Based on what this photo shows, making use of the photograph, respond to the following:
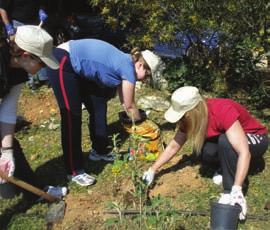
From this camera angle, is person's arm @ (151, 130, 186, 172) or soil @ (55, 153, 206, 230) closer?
soil @ (55, 153, 206, 230)

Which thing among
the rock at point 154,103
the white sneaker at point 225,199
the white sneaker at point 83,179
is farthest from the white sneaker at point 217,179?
the rock at point 154,103

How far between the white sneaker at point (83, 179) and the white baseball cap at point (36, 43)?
113cm

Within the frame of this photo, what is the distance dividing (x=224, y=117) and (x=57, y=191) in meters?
1.38

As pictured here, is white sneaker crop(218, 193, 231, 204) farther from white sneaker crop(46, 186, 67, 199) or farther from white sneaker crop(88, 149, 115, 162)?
white sneaker crop(88, 149, 115, 162)

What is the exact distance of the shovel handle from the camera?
354cm

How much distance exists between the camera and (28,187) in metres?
3.68

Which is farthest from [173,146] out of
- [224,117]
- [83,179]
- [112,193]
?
[83,179]

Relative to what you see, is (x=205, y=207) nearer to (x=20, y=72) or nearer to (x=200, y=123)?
(x=200, y=123)

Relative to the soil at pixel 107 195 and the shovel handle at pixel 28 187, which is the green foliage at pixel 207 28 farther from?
the shovel handle at pixel 28 187

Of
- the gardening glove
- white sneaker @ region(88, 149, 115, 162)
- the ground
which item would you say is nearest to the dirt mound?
the ground

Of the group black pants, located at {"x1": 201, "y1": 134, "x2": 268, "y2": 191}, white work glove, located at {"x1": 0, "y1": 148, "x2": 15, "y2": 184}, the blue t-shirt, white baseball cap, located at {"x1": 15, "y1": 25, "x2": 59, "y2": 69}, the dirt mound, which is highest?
white baseball cap, located at {"x1": 15, "y1": 25, "x2": 59, "y2": 69}

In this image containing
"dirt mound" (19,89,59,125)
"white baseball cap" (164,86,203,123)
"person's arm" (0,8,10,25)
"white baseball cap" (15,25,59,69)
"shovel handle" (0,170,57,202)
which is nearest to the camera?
"white baseball cap" (15,25,59,69)

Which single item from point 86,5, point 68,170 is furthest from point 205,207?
point 86,5

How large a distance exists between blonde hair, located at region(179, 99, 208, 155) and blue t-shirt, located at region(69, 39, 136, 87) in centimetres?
60
